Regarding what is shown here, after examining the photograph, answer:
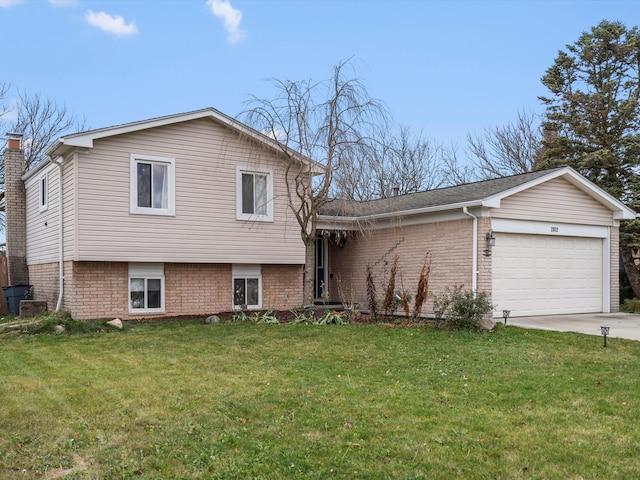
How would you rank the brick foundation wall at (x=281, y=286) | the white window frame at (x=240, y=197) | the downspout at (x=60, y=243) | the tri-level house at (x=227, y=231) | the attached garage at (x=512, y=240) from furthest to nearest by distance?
the brick foundation wall at (x=281, y=286) → the white window frame at (x=240, y=197) → the attached garage at (x=512, y=240) → the downspout at (x=60, y=243) → the tri-level house at (x=227, y=231)

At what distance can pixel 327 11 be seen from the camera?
14477mm

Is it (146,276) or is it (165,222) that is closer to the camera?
(165,222)

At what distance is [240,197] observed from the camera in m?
14.1

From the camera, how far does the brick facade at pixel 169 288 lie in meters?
12.4

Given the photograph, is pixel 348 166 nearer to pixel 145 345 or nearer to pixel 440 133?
pixel 145 345

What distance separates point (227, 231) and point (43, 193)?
508 centimetres

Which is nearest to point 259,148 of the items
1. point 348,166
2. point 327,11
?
point 348,166

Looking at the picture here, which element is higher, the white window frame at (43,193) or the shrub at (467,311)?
the white window frame at (43,193)

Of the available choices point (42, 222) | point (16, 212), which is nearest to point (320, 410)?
point (42, 222)

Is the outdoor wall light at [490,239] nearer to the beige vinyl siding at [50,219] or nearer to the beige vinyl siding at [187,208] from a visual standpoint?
the beige vinyl siding at [187,208]

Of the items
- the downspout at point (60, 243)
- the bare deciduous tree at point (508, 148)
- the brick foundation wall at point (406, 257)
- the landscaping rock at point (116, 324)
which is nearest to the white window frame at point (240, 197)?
the brick foundation wall at point (406, 257)

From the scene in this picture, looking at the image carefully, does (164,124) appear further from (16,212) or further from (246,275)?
(16,212)

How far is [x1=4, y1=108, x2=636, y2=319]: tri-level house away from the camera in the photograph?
41.0ft

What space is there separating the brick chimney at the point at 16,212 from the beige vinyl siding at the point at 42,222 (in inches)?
11.0
